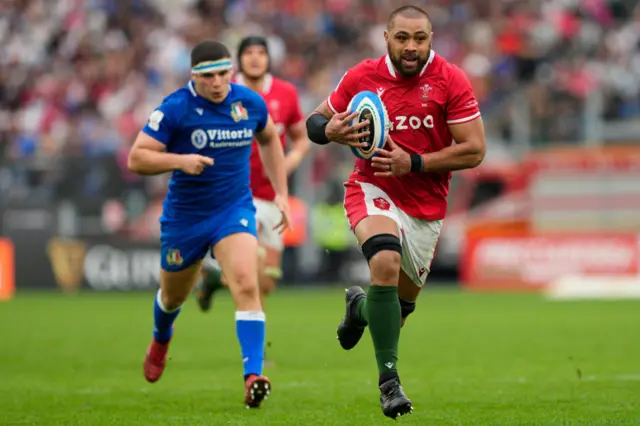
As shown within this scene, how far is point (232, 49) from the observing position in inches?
973

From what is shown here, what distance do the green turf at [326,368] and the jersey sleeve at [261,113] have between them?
198cm

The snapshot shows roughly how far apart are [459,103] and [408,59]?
1.36 feet

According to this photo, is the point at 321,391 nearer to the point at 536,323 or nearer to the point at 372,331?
the point at 372,331

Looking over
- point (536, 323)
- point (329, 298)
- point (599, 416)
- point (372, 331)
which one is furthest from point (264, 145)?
point (329, 298)

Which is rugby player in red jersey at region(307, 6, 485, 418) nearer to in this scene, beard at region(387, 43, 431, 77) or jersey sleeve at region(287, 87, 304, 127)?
beard at region(387, 43, 431, 77)

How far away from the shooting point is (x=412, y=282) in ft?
26.6

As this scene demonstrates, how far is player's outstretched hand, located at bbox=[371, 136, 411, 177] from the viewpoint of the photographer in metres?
7.25

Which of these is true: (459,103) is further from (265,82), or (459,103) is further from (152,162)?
(265,82)

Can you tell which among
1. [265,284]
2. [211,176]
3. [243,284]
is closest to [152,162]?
[211,176]

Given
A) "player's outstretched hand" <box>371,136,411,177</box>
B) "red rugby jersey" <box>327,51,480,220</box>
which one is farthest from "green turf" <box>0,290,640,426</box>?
"player's outstretched hand" <box>371,136,411,177</box>

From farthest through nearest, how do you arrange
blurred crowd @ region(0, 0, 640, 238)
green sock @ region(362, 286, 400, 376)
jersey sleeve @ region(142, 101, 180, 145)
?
1. blurred crowd @ region(0, 0, 640, 238)
2. jersey sleeve @ region(142, 101, 180, 145)
3. green sock @ region(362, 286, 400, 376)

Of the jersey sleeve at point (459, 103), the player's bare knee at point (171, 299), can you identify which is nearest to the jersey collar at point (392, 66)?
the jersey sleeve at point (459, 103)

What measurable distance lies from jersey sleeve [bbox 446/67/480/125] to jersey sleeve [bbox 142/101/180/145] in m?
2.01

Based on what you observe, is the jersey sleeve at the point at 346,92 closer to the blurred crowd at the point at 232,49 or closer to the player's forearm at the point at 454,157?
the player's forearm at the point at 454,157
